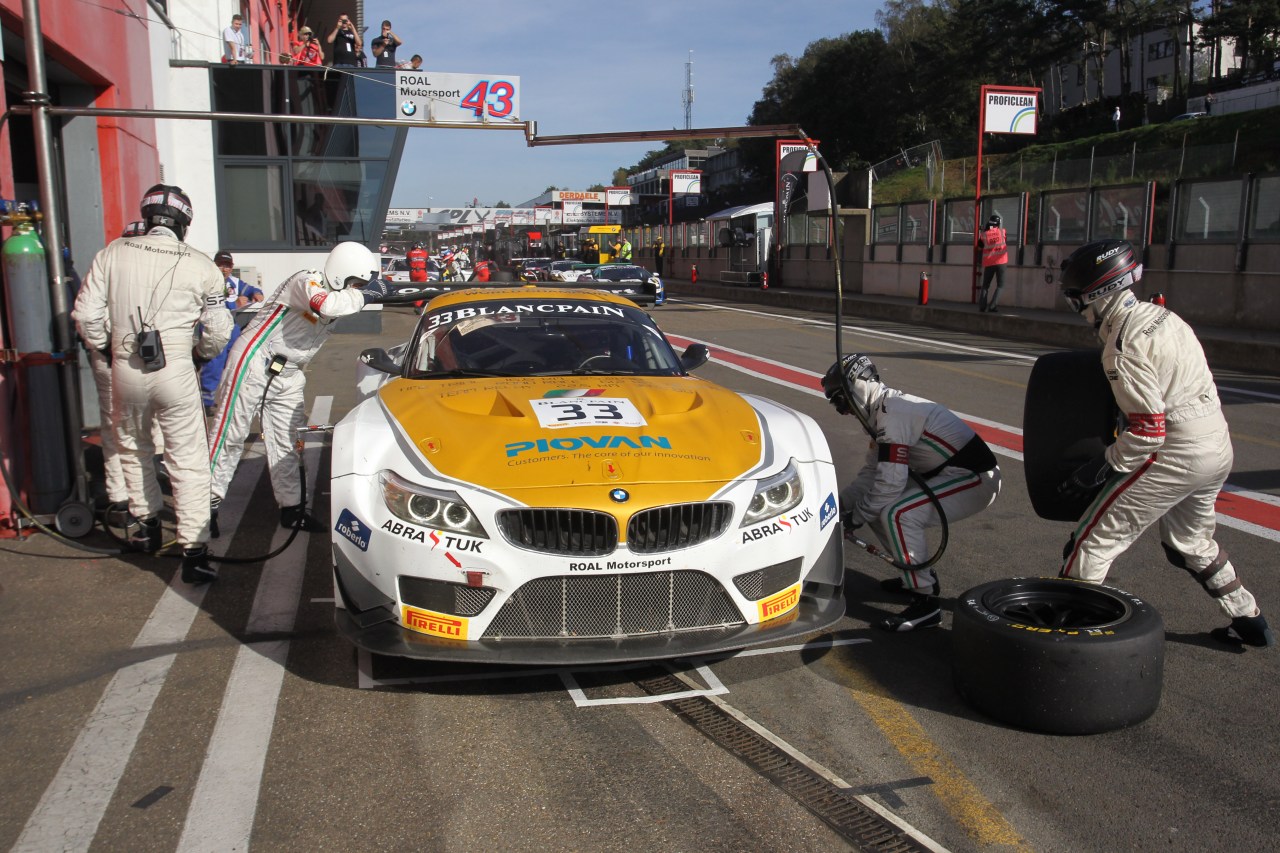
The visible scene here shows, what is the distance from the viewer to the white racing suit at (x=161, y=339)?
213 inches

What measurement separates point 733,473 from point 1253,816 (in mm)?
2038

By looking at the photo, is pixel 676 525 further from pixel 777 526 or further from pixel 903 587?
pixel 903 587

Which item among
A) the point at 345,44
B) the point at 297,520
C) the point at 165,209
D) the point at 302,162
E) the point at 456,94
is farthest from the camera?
the point at 345,44

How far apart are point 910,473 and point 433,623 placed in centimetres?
245

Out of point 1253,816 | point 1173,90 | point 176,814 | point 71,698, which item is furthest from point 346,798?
point 1173,90

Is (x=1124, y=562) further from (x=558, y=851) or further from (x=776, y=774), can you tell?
(x=558, y=851)

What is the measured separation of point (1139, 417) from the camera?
4.02 meters

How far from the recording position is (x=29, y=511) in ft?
20.6

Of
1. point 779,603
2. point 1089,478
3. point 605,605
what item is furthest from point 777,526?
point 1089,478

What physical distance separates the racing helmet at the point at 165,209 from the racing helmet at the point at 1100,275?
4.50m

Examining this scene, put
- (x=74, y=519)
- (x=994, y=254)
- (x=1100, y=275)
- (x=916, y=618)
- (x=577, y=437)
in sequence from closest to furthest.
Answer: (x=1100, y=275), (x=577, y=437), (x=916, y=618), (x=74, y=519), (x=994, y=254)

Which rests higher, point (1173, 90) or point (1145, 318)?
point (1173, 90)

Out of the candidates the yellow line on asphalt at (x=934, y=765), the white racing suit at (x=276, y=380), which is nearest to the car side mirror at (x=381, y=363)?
the white racing suit at (x=276, y=380)

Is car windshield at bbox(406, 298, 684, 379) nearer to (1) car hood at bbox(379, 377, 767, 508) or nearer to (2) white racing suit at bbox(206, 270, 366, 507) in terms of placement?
(1) car hood at bbox(379, 377, 767, 508)
